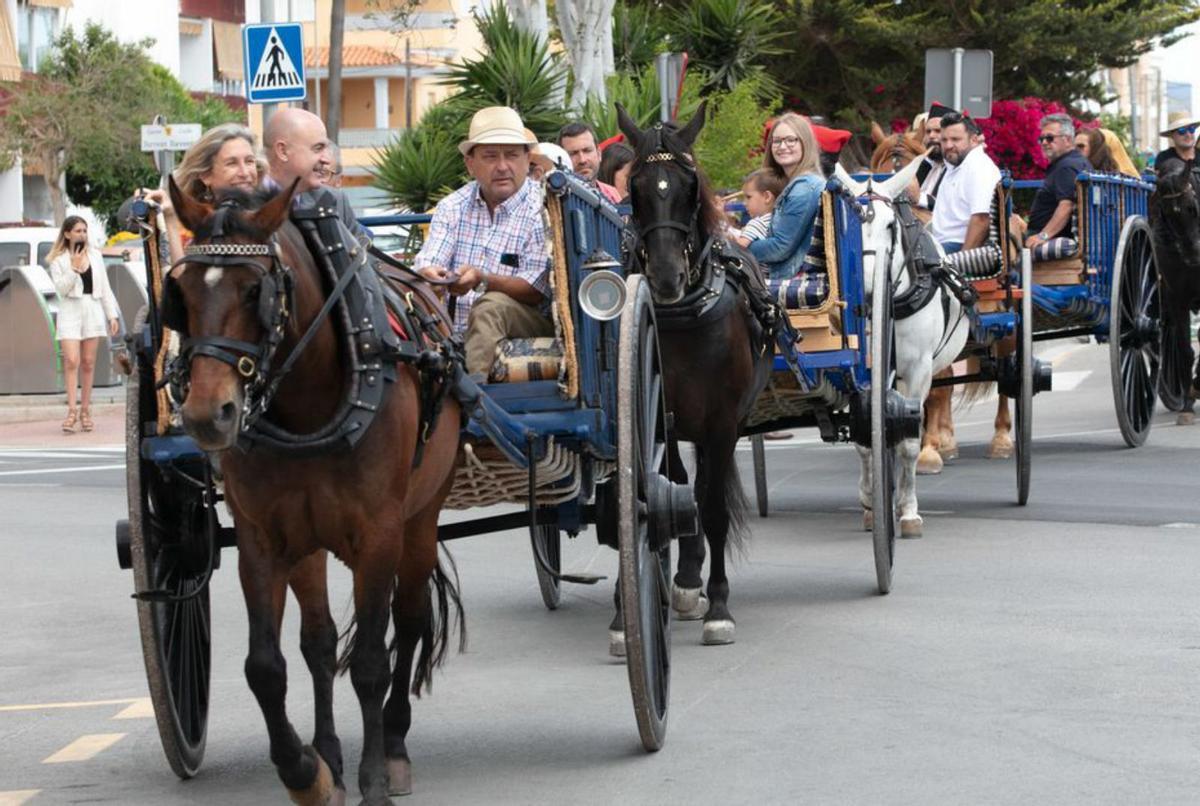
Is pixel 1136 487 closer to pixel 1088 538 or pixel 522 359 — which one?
pixel 1088 538

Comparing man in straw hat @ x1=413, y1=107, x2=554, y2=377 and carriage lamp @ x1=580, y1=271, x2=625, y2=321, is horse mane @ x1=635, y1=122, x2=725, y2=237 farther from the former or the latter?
carriage lamp @ x1=580, y1=271, x2=625, y2=321

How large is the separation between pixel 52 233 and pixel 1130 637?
82.7 ft

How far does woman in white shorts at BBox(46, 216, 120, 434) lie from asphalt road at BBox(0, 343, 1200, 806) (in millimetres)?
7694

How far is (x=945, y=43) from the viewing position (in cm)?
3750

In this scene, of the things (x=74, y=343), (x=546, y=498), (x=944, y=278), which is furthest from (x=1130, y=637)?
(x=74, y=343)

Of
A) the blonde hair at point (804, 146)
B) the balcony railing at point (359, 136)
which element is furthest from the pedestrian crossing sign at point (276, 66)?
the balcony railing at point (359, 136)

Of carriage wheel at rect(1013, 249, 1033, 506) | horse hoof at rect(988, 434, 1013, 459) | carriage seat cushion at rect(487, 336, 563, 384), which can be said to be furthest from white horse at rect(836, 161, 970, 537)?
carriage seat cushion at rect(487, 336, 563, 384)

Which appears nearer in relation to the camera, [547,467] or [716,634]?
[547,467]

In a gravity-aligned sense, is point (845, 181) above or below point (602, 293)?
above

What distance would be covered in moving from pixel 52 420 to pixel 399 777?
57.2ft

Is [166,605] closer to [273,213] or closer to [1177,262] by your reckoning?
[273,213]

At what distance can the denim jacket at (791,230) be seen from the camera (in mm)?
10102

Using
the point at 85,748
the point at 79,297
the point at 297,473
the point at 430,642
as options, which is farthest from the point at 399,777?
the point at 79,297

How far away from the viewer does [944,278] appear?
11.9 meters
